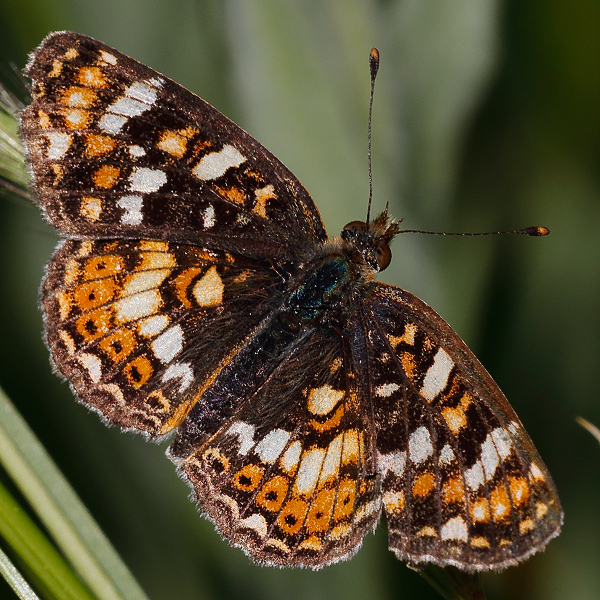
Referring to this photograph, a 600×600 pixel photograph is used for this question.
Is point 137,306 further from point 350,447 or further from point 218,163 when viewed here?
point 350,447

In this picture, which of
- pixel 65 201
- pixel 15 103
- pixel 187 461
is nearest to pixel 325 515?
pixel 187 461

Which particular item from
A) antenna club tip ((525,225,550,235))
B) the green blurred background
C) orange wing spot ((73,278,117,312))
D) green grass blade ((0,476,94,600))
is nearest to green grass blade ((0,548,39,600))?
green grass blade ((0,476,94,600))

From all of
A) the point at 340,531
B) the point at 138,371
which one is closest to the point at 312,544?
the point at 340,531

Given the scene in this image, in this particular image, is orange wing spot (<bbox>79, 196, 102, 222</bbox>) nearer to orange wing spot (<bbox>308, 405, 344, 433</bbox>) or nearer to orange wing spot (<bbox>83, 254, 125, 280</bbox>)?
orange wing spot (<bbox>83, 254, 125, 280</bbox>)

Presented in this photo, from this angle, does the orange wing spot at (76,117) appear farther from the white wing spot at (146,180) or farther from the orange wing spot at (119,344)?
the orange wing spot at (119,344)

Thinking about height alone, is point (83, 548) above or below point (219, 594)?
above

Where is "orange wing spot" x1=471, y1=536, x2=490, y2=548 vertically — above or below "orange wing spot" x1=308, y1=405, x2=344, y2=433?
below

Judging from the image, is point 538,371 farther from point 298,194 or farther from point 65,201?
point 65,201
